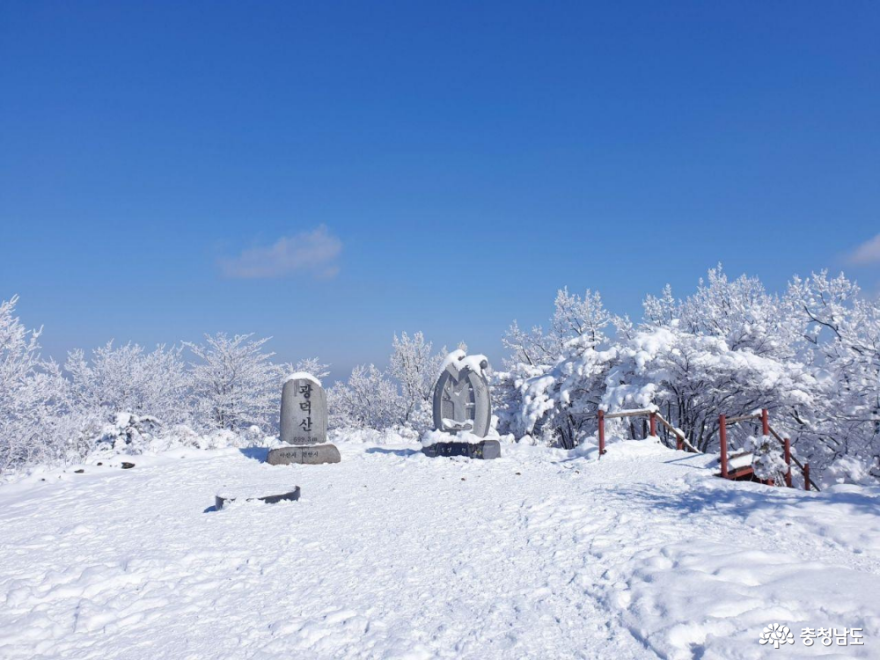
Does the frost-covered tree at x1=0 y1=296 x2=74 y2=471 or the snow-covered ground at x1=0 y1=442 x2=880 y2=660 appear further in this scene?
the frost-covered tree at x1=0 y1=296 x2=74 y2=471

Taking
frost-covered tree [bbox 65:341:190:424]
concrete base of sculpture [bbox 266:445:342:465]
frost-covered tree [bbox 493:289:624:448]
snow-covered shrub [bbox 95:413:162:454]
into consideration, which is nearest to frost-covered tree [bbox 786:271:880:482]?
frost-covered tree [bbox 493:289:624:448]

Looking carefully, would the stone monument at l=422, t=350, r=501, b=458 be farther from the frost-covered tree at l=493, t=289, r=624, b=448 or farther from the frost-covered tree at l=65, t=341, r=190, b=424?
→ the frost-covered tree at l=65, t=341, r=190, b=424

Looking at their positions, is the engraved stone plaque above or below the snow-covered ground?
above

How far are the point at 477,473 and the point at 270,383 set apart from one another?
19.8 m

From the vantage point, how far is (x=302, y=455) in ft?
38.3

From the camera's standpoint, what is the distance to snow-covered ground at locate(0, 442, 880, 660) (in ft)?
12.5

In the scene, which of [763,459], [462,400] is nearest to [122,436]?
[462,400]

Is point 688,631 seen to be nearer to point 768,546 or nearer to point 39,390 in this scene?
point 768,546

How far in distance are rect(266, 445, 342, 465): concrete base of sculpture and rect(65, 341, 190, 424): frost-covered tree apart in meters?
15.1

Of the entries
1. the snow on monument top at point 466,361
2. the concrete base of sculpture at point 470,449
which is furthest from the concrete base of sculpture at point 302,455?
the snow on monument top at point 466,361

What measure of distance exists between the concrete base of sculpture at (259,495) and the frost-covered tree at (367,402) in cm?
2336

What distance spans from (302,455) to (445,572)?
7.30m

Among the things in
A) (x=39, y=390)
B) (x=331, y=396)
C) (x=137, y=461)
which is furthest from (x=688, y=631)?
(x=331, y=396)

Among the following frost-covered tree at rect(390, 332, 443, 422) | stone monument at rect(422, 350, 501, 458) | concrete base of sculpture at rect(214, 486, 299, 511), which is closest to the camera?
concrete base of sculpture at rect(214, 486, 299, 511)
